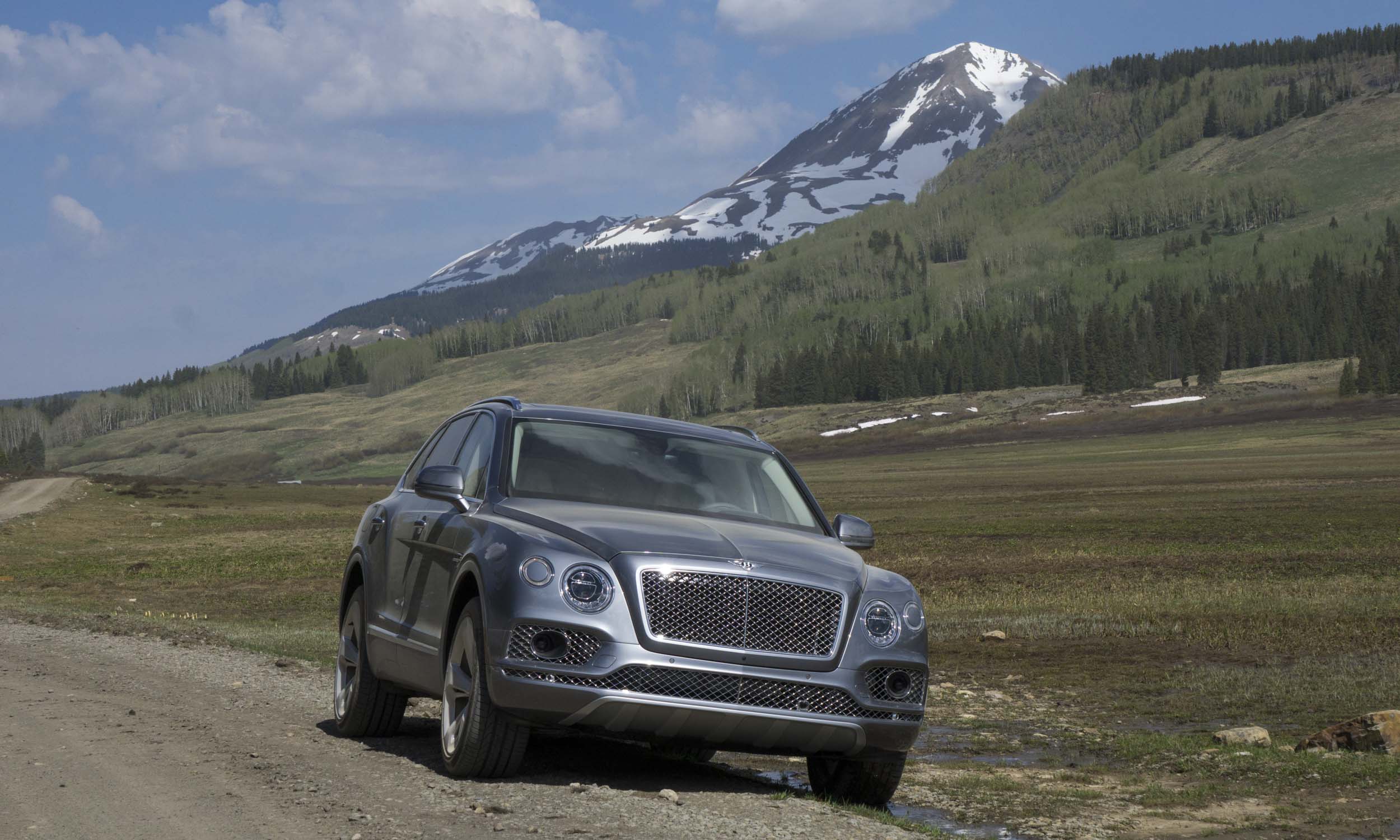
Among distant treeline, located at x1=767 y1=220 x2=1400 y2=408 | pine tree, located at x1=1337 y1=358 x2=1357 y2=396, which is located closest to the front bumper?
pine tree, located at x1=1337 y1=358 x2=1357 y2=396

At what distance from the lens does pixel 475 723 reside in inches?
314

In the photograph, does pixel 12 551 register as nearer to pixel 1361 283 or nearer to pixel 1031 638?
pixel 1031 638

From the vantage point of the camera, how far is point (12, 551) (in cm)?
4781

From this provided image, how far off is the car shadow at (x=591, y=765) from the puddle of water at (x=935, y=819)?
342mm

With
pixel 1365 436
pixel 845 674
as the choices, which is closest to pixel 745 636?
pixel 845 674

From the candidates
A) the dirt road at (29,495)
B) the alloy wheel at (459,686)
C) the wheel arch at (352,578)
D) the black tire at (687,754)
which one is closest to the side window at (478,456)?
the alloy wheel at (459,686)

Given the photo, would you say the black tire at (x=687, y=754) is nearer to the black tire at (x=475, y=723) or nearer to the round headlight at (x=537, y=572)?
the black tire at (x=475, y=723)

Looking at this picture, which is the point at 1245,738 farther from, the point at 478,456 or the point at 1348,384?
the point at 1348,384

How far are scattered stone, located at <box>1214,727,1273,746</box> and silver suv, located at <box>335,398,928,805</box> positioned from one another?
4.29 meters

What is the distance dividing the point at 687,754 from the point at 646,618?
3079 millimetres

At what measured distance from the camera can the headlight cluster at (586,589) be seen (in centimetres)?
765

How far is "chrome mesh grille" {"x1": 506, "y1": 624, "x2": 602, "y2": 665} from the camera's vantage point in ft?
25.0

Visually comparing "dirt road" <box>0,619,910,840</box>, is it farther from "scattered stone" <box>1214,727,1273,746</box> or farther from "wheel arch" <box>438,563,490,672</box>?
"scattered stone" <box>1214,727,1273,746</box>

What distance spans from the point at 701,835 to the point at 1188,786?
189 inches
